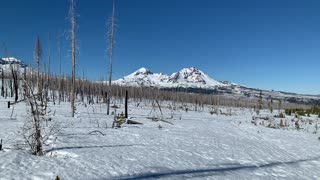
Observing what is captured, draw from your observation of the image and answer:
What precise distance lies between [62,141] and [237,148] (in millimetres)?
5520

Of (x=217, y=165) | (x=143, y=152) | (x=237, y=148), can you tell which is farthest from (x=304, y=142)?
(x=143, y=152)

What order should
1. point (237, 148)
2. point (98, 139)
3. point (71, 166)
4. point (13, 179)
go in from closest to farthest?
point (13, 179)
point (71, 166)
point (98, 139)
point (237, 148)

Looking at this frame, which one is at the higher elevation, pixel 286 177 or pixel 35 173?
pixel 35 173

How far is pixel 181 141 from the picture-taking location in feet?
34.6

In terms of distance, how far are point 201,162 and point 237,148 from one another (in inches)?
123

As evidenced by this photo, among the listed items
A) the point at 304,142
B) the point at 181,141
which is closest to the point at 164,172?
the point at 181,141

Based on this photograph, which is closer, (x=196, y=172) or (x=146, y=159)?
(x=196, y=172)

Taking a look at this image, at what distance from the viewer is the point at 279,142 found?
13.2 meters

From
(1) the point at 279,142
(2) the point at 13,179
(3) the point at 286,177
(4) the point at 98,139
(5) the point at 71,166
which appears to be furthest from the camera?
(1) the point at 279,142

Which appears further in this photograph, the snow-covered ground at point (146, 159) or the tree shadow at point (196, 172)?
the tree shadow at point (196, 172)

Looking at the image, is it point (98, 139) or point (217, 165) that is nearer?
Answer: point (217, 165)

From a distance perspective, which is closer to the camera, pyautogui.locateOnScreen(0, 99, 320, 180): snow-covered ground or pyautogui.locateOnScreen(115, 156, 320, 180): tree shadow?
pyautogui.locateOnScreen(0, 99, 320, 180): snow-covered ground

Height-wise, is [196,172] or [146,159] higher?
[146,159]

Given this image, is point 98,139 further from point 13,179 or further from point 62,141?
point 13,179
